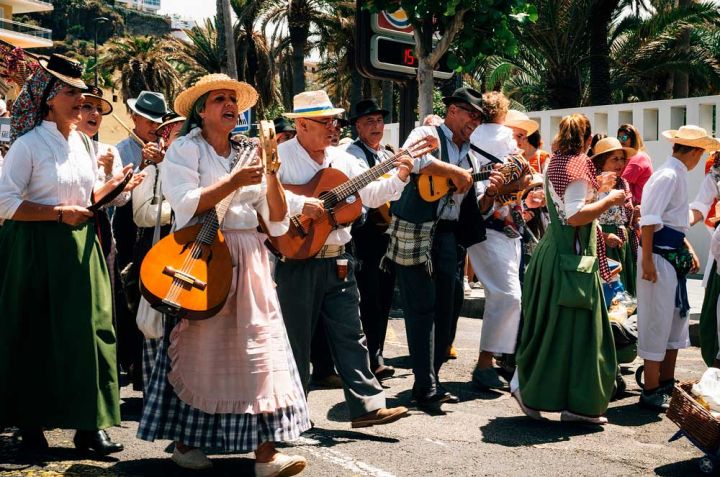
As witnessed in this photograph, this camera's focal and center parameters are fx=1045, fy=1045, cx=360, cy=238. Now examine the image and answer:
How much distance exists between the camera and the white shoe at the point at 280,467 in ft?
16.6

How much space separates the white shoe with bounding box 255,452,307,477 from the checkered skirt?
0.33 ft

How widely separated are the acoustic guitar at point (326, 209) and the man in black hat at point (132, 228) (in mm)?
979

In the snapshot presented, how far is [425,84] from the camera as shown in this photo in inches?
421

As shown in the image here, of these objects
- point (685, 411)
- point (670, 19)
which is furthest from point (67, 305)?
Answer: point (670, 19)

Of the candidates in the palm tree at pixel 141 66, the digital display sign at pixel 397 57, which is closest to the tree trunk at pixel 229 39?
the digital display sign at pixel 397 57

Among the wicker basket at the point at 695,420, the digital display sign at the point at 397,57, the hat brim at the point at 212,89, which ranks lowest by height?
the wicker basket at the point at 695,420

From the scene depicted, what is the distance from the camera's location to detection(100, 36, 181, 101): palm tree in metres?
54.9

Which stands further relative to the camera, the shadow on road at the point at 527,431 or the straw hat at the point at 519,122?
the straw hat at the point at 519,122

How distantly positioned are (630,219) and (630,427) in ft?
12.4

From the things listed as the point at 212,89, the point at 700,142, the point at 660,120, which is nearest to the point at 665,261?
the point at 700,142

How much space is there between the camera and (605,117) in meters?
19.2

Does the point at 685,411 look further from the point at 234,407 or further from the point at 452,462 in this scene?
the point at 234,407

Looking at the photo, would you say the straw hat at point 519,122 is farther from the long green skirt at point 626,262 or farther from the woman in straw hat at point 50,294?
the woman in straw hat at point 50,294

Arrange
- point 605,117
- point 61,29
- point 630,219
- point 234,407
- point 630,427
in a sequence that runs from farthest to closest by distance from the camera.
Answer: point 61,29 < point 605,117 < point 630,219 < point 630,427 < point 234,407
